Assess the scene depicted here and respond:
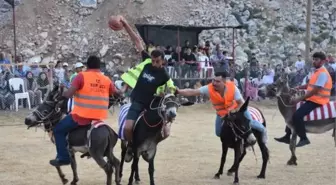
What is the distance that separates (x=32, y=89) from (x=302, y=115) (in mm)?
13116

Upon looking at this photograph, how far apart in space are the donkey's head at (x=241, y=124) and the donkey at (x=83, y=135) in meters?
2.12

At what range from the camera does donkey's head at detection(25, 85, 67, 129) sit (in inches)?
424

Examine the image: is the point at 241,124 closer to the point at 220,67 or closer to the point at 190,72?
the point at 190,72

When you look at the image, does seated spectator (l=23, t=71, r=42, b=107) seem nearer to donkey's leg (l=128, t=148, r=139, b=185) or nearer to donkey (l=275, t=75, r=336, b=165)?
donkey (l=275, t=75, r=336, b=165)

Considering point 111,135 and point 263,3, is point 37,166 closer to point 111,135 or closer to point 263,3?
point 111,135

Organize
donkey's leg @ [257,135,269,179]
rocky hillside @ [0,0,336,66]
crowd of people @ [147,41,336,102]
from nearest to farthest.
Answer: donkey's leg @ [257,135,269,179]
crowd of people @ [147,41,336,102]
rocky hillside @ [0,0,336,66]

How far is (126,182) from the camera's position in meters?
11.7

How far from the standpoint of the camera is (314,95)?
43.4 feet

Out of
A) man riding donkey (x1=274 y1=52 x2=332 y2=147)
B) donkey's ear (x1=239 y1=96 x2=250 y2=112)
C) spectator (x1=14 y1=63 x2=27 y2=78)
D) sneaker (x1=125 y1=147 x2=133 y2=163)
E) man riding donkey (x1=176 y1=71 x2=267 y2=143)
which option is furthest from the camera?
→ spectator (x1=14 y1=63 x2=27 y2=78)

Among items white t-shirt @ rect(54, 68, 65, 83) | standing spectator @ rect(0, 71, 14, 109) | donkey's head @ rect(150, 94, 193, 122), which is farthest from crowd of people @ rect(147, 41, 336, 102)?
donkey's head @ rect(150, 94, 193, 122)

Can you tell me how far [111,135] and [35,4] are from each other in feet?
98.0

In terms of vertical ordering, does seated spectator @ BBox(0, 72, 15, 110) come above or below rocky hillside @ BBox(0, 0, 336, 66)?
below

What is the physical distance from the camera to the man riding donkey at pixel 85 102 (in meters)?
10.2

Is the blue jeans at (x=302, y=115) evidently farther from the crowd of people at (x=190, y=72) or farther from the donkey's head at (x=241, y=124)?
the crowd of people at (x=190, y=72)
